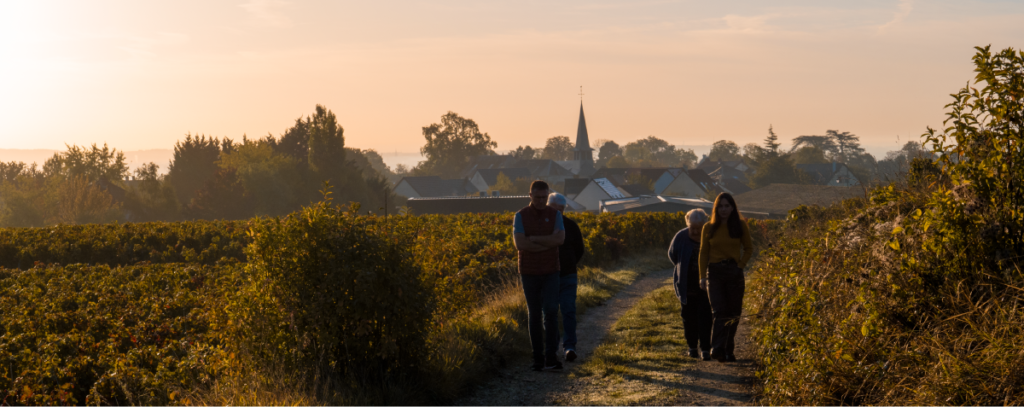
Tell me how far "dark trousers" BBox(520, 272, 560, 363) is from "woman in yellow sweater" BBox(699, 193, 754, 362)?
4.85 feet

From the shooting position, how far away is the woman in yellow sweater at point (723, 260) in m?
6.65

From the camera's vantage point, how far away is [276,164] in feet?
204

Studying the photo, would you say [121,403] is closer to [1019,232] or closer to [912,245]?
[912,245]

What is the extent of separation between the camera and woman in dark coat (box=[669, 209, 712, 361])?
7023 millimetres

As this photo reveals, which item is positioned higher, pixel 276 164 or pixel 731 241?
pixel 276 164

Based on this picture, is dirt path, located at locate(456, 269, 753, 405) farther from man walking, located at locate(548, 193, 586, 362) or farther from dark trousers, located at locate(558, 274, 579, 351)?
man walking, located at locate(548, 193, 586, 362)

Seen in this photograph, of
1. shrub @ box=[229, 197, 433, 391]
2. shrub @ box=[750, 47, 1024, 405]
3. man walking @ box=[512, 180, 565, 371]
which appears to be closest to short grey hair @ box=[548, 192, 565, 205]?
man walking @ box=[512, 180, 565, 371]

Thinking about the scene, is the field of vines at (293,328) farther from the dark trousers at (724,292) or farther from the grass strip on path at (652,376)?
the dark trousers at (724,292)

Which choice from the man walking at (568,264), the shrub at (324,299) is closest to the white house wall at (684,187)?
the man walking at (568,264)

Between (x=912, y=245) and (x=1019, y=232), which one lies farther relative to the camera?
(x=912, y=245)

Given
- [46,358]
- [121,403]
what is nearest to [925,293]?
[121,403]

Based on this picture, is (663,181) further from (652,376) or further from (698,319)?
(652,376)

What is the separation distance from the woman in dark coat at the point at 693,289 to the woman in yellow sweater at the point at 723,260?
27 centimetres

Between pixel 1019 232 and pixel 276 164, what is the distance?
2482 inches
